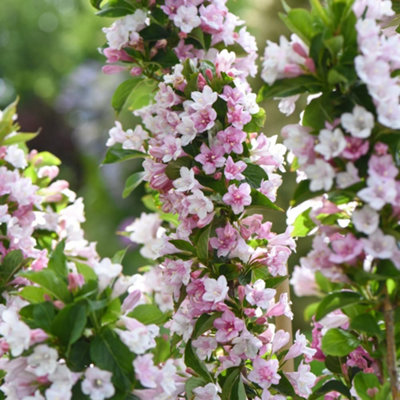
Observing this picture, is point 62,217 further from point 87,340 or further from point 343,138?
point 343,138

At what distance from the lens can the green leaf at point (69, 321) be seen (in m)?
1.07

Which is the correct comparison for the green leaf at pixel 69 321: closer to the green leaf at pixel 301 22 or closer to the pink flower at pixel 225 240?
the pink flower at pixel 225 240

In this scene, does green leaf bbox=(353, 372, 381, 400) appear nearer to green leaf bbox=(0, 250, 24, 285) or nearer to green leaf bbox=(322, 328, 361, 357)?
green leaf bbox=(322, 328, 361, 357)

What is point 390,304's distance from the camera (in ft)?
3.62

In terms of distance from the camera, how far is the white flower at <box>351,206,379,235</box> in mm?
1015

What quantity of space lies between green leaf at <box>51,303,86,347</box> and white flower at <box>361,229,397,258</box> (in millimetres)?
464

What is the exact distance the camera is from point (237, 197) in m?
1.29

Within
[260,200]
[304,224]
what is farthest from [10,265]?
[304,224]

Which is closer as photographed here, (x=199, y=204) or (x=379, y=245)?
(x=379, y=245)

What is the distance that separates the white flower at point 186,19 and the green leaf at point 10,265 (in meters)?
0.63

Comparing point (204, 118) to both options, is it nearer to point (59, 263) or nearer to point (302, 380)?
point (59, 263)

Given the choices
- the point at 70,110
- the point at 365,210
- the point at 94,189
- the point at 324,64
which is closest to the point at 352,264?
the point at 365,210

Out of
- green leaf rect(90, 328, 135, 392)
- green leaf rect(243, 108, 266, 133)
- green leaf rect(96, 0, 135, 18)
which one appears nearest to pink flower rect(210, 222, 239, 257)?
green leaf rect(243, 108, 266, 133)

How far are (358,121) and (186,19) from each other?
1.86ft
